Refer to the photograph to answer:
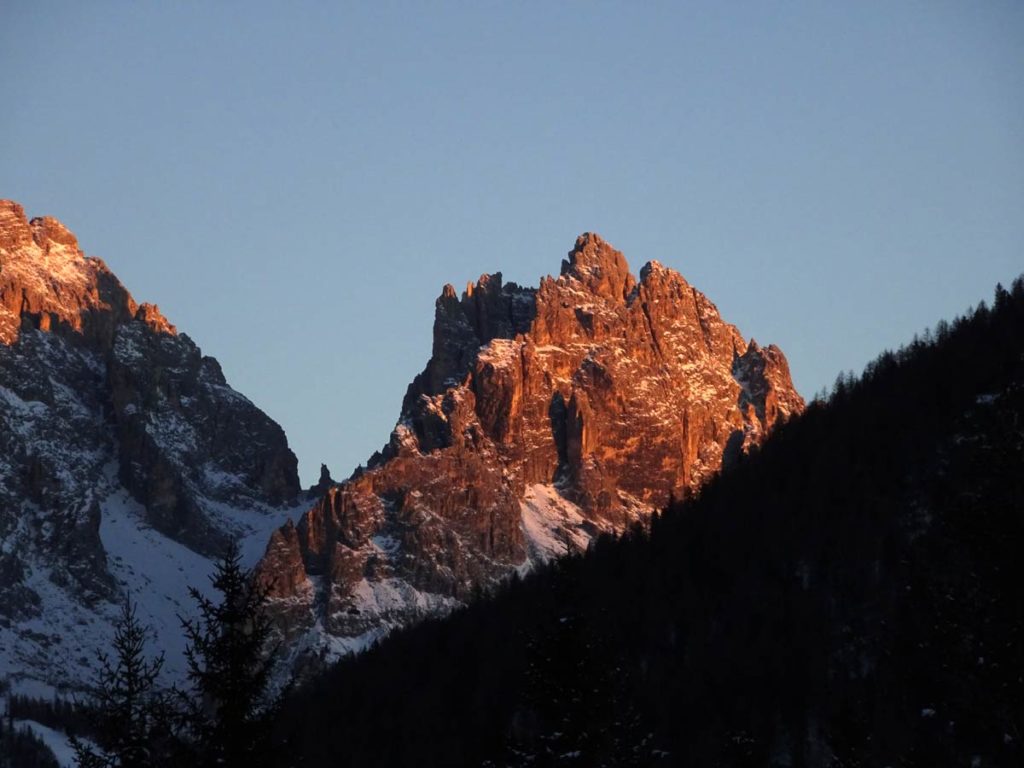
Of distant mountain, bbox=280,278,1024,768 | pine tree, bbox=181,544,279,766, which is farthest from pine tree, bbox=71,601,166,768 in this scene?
distant mountain, bbox=280,278,1024,768

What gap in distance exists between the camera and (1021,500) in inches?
1779

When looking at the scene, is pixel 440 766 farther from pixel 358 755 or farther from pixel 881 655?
pixel 881 655

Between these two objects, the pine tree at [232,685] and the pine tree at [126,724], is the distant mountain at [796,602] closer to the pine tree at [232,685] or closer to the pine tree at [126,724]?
the pine tree at [126,724]

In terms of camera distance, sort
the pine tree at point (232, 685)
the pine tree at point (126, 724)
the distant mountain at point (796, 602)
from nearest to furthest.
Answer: the pine tree at point (232, 685) → the pine tree at point (126, 724) → the distant mountain at point (796, 602)

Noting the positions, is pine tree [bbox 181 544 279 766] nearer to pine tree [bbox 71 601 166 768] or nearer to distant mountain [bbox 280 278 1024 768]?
pine tree [bbox 71 601 166 768]

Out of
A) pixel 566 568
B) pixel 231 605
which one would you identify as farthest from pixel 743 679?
pixel 231 605

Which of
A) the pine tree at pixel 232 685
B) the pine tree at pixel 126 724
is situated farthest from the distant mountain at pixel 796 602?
the pine tree at pixel 232 685

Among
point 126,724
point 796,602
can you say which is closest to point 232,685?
point 126,724

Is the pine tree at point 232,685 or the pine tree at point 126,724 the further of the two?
the pine tree at point 126,724

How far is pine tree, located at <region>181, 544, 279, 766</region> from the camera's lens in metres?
46.9

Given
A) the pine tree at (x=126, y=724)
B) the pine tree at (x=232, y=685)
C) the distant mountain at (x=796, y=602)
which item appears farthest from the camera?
the distant mountain at (x=796, y=602)

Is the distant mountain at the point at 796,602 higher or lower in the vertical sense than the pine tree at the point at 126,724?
higher

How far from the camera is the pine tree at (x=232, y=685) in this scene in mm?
46906

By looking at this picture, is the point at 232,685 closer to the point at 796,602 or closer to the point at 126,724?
the point at 126,724
